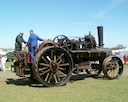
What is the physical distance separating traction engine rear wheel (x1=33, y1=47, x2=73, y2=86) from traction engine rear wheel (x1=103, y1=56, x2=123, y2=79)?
87.3 inches

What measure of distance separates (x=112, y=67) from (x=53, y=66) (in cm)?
341

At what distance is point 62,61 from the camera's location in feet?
32.6

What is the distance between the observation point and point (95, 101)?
6.56m

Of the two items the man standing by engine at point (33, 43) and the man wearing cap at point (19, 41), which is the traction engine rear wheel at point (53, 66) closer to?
the man standing by engine at point (33, 43)

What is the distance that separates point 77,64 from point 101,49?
1.67m

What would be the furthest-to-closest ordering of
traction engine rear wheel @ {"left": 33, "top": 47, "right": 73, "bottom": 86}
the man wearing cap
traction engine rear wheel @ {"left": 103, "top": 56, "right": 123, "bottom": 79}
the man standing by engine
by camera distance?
traction engine rear wheel @ {"left": 103, "top": 56, "right": 123, "bottom": 79}, the man wearing cap, the man standing by engine, traction engine rear wheel @ {"left": 33, "top": 47, "right": 73, "bottom": 86}

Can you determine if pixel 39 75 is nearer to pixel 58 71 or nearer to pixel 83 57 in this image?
pixel 58 71

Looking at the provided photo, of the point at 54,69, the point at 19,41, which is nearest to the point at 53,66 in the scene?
the point at 54,69

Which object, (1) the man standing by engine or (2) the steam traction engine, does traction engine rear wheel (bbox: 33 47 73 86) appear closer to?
(2) the steam traction engine

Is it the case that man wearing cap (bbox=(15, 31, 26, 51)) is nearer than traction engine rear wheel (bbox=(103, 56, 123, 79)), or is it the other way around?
man wearing cap (bbox=(15, 31, 26, 51))

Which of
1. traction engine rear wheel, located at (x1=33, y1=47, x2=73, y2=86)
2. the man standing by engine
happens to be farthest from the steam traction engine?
the man standing by engine

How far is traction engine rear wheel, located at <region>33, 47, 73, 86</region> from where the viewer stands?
9289 mm

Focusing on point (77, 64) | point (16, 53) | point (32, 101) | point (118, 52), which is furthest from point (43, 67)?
point (118, 52)

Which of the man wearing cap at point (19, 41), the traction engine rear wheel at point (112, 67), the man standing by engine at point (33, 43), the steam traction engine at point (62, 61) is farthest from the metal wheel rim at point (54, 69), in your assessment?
the traction engine rear wheel at point (112, 67)
